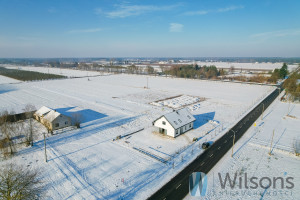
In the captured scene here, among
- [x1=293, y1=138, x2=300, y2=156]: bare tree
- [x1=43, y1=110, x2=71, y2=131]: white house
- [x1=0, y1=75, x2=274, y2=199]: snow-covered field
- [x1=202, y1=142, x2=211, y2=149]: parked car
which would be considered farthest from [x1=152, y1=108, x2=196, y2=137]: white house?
[x1=43, y1=110, x2=71, y2=131]: white house

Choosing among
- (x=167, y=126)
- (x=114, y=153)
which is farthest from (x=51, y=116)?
(x=167, y=126)

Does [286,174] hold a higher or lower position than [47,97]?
lower

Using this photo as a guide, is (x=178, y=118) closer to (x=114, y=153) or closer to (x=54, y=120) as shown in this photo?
(x=114, y=153)

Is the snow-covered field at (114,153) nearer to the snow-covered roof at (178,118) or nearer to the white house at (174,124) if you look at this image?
the white house at (174,124)

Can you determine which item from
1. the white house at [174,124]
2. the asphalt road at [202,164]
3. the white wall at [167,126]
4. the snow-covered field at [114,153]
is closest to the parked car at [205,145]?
the asphalt road at [202,164]

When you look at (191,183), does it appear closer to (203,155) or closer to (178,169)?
(178,169)

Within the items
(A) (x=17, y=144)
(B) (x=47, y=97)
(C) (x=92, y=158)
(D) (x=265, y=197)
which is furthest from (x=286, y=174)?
(B) (x=47, y=97)
